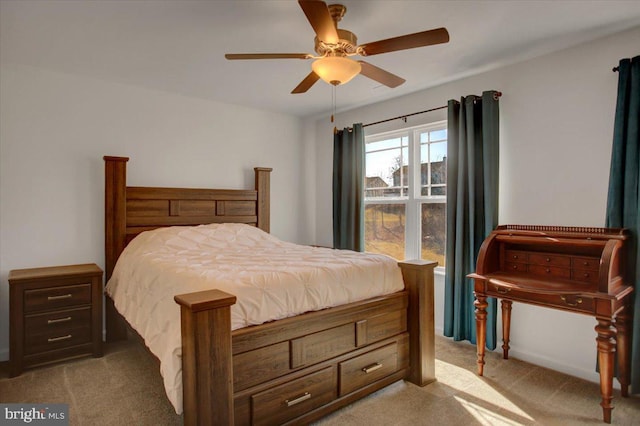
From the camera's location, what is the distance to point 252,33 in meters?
2.48

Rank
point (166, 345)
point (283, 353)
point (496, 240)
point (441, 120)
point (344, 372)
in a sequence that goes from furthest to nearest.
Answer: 1. point (441, 120)
2. point (496, 240)
3. point (344, 372)
4. point (283, 353)
5. point (166, 345)

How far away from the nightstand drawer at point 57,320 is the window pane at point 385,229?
2902mm

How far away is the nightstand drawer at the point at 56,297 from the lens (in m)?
2.75

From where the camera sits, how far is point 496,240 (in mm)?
2826

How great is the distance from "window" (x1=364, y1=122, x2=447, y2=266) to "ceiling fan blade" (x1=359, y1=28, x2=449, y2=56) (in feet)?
5.79

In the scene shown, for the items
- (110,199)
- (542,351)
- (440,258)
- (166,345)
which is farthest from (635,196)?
(110,199)

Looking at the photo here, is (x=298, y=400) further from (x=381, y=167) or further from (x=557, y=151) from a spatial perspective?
(x=381, y=167)

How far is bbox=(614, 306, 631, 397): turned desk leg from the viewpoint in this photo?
232 centimetres

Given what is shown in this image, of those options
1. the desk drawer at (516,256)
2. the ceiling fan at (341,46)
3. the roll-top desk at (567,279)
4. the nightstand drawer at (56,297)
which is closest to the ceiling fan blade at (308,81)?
the ceiling fan at (341,46)

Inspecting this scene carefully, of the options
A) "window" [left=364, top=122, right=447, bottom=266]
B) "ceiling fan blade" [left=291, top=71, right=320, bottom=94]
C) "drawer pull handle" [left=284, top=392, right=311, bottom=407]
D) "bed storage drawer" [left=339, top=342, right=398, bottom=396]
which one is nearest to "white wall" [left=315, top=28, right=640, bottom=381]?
"window" [left=364, top=122, right=447, bottom=266]

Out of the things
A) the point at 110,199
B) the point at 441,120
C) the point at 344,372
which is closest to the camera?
the point at 344,372

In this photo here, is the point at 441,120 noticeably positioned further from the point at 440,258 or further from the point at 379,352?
the point at 379,352

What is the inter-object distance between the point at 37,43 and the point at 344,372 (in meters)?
3.12

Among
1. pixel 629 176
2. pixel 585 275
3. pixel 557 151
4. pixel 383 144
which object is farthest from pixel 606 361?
pixel 383 144
